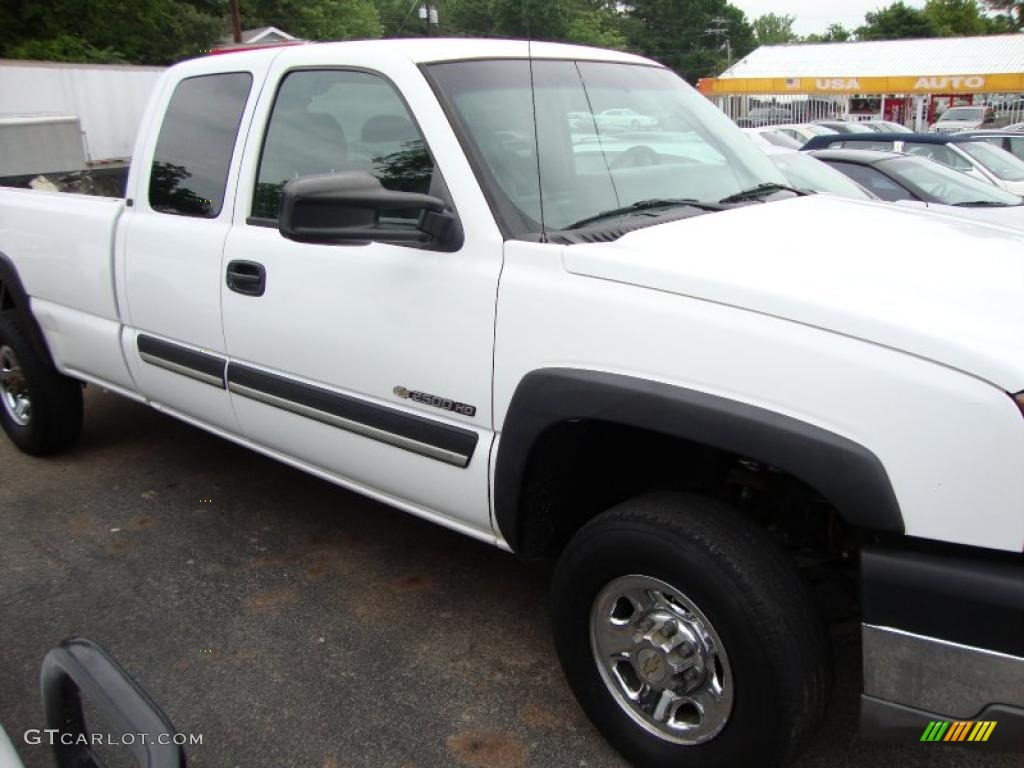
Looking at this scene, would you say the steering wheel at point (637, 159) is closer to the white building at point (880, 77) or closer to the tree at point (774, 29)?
the white building at point (880, 77)

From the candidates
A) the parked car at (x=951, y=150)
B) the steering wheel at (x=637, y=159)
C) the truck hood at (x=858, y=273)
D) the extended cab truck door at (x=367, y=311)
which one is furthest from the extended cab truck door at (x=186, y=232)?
the parked car at (x=951, y=150)

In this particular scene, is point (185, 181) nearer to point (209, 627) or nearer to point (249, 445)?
point (249, 445)

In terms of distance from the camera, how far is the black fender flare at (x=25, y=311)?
4.43 metres

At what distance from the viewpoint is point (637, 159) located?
2908 mm

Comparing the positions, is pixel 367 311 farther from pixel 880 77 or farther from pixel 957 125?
pixel 880 77

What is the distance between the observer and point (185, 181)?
11.7 ft

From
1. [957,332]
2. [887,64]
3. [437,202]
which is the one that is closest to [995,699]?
[957,332]

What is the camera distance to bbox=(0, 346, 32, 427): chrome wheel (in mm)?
4703

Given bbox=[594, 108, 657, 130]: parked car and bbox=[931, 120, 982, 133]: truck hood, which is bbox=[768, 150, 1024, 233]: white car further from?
bbox=[931, 120, 982, 133]: truck hood

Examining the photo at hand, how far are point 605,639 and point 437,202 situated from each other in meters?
1.28

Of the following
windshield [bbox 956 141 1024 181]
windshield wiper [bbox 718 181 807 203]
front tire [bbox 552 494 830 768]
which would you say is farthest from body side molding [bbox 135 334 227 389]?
windshield [bbox 956 141 1024 181]

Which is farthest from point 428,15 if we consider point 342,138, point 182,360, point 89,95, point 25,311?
point 89,95

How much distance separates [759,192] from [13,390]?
4.01m

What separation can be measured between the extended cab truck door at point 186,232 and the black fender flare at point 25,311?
2.82 ft
